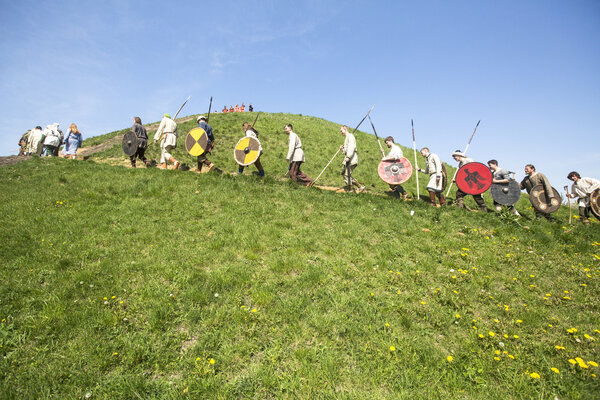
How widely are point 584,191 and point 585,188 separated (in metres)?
0.13

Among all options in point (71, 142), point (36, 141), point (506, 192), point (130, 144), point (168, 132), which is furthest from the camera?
point (36, 141)

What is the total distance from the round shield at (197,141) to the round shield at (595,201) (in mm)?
16279

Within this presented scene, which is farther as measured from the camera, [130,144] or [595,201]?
[130,144]

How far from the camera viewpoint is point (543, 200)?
37.5 feet

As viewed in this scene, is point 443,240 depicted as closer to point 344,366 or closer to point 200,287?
point 344,366

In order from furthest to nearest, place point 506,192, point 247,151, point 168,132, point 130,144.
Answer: point 130,144, point 168,132, point 247,151, point 506,192

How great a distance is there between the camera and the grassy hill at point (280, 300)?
3.51 m

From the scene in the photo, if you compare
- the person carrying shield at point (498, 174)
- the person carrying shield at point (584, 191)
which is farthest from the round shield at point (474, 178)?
the person carrying shield at point (584, 191)

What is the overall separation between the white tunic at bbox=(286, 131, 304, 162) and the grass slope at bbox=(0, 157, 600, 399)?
11.8 ft

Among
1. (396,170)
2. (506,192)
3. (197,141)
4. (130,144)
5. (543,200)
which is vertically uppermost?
(197,141)

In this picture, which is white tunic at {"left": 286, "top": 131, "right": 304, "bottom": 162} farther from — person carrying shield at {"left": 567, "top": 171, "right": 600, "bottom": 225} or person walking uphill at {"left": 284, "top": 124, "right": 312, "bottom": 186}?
person carrying shield at {"left": 567, "top": 171, "right": 600, "bottom": 225}

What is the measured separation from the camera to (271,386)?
3.44 meters

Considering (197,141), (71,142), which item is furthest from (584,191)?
(71,142)

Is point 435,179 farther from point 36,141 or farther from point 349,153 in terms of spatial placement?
point 36,141
